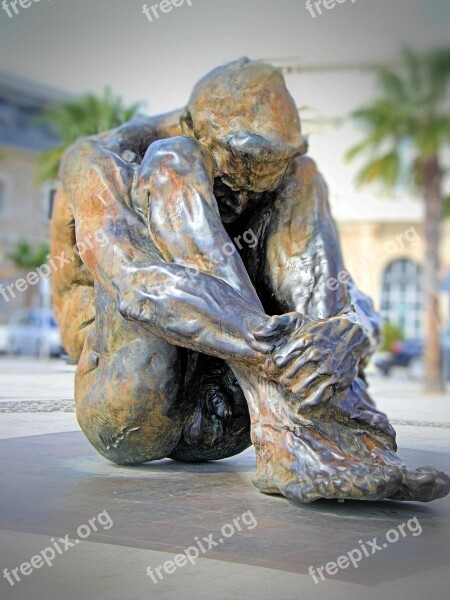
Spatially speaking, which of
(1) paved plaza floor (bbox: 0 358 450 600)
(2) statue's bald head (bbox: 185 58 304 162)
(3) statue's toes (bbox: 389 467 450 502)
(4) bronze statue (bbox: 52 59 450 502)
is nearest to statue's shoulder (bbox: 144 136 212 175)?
(4) bronze statue (bbox: 52 59 450 502)

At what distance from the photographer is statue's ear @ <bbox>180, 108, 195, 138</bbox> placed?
135 inches

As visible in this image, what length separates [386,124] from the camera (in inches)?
718

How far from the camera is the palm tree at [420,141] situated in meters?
16.0

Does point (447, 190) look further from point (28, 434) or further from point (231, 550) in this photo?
point (231, 550)

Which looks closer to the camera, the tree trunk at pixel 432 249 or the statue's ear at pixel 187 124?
the statue's ear at pixel 187 124

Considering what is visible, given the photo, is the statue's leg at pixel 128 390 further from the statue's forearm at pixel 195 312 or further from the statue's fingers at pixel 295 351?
the statue's fingers at pixel 295 351

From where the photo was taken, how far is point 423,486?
2.72 metres

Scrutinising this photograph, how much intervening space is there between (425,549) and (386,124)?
16505 mm

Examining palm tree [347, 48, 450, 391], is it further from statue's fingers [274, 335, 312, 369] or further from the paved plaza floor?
statue's fingers [274, 335, 312, 369]

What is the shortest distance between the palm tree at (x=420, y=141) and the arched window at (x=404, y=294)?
11.7 metres

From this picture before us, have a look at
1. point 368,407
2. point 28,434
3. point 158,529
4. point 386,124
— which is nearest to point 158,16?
point 28,434

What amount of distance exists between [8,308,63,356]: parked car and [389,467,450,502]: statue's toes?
12.8 m

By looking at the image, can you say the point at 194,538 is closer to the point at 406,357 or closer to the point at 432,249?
the point at 432,249

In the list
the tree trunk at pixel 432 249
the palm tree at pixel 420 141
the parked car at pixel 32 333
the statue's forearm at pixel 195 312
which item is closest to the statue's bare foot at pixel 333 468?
the statue's forearm at pixel 195 312
